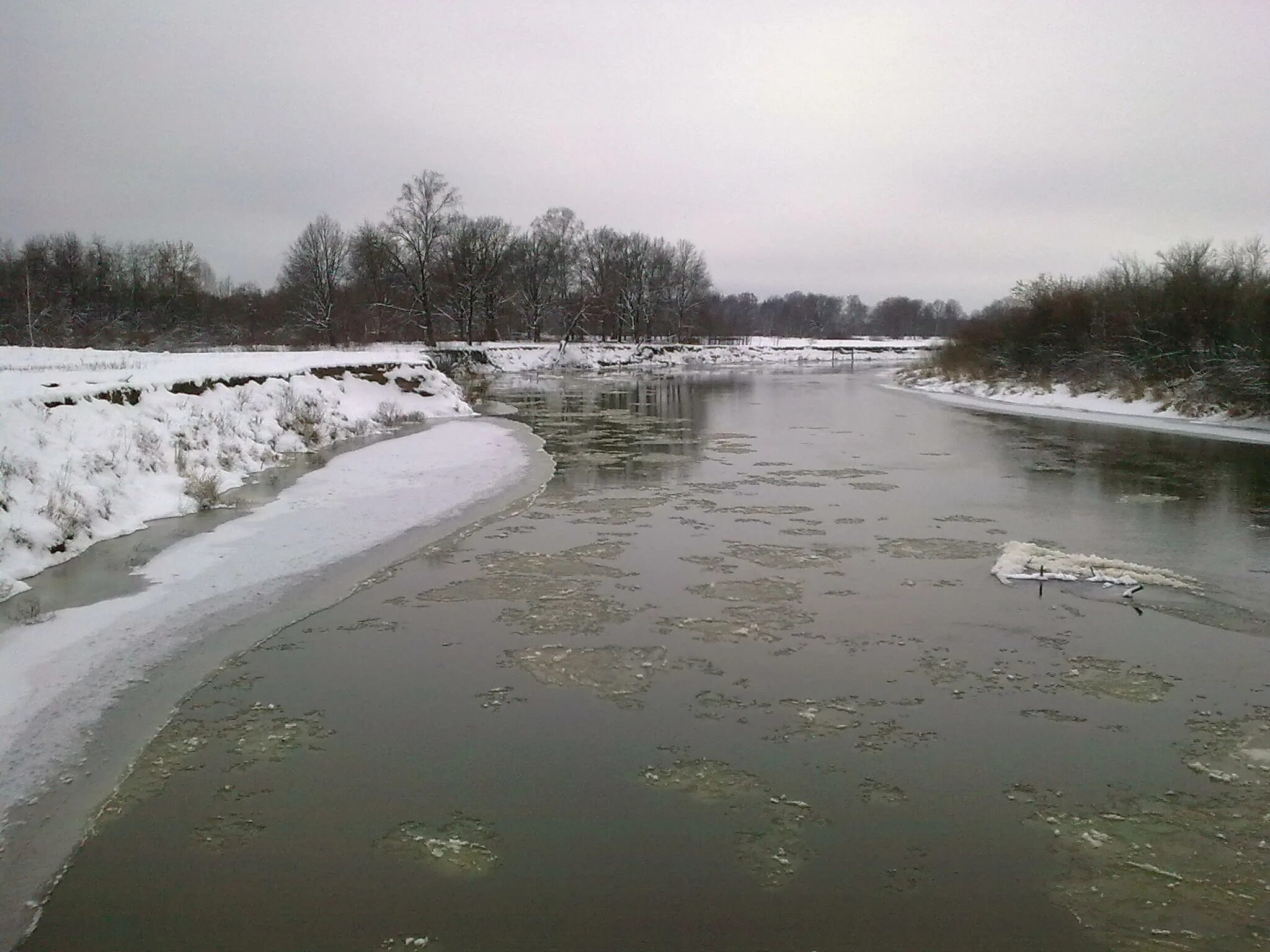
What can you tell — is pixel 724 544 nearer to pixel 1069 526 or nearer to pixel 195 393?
pixel 1069 526

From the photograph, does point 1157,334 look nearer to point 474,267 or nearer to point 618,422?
point 618,422

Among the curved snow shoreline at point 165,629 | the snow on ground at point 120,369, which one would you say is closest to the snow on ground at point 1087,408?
the curved snow shoreline at point 165,629

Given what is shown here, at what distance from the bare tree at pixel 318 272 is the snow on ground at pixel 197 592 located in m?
56.1

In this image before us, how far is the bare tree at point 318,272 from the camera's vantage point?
67.0 metres

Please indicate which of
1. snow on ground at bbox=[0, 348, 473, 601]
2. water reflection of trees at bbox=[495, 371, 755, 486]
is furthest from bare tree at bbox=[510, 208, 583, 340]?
snow on ground at bbox=[0, 348, 473, 601]

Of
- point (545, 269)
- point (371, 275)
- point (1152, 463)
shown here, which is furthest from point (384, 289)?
point (1152, 463)

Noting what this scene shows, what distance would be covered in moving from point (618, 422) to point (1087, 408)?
16929mm

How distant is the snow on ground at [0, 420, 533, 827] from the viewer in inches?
211

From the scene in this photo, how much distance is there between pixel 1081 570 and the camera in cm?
883

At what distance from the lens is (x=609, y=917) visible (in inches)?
143

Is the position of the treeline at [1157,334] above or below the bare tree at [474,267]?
below

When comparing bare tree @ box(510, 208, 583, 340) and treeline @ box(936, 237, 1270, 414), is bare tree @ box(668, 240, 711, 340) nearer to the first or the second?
bare tree @ box(510, 208, 583, 340)

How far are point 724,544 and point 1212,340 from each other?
2284 centimetres

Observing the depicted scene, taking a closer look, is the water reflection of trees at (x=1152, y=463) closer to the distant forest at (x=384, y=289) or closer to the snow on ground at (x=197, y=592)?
the snow on ground at (x=197, y=592)
